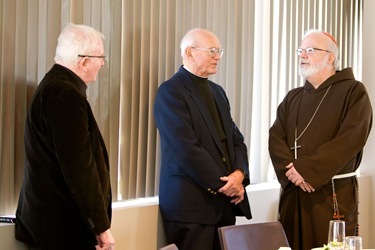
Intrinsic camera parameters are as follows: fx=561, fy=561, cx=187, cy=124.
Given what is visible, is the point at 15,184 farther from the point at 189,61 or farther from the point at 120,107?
the point at 189,61

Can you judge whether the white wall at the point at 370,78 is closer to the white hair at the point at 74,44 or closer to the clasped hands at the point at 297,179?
the clasped hands at the point at 297,179

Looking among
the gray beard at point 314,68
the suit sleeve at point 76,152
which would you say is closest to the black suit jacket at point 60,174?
the suit sleeve at point 76,152

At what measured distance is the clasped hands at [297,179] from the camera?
3333mm

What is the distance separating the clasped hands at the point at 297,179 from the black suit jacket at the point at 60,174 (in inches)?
54.6

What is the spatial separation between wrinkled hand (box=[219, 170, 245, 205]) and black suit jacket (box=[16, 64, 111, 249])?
855 millimetres

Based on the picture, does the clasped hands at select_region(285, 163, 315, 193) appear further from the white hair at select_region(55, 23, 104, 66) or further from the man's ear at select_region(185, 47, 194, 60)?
the white hair at select_region(55, 23, 104, 66)

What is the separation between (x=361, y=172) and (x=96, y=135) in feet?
11.0

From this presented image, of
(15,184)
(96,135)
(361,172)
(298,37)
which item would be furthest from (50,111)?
(361,172)

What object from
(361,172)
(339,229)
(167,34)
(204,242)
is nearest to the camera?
(339,229)

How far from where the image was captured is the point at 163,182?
3131mm

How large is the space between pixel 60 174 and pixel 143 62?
3.57ft

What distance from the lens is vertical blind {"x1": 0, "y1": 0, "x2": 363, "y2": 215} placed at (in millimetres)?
2605

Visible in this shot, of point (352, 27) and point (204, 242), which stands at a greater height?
point (352, 27)

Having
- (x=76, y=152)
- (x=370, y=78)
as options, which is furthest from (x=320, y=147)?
(x=370, y=78)
